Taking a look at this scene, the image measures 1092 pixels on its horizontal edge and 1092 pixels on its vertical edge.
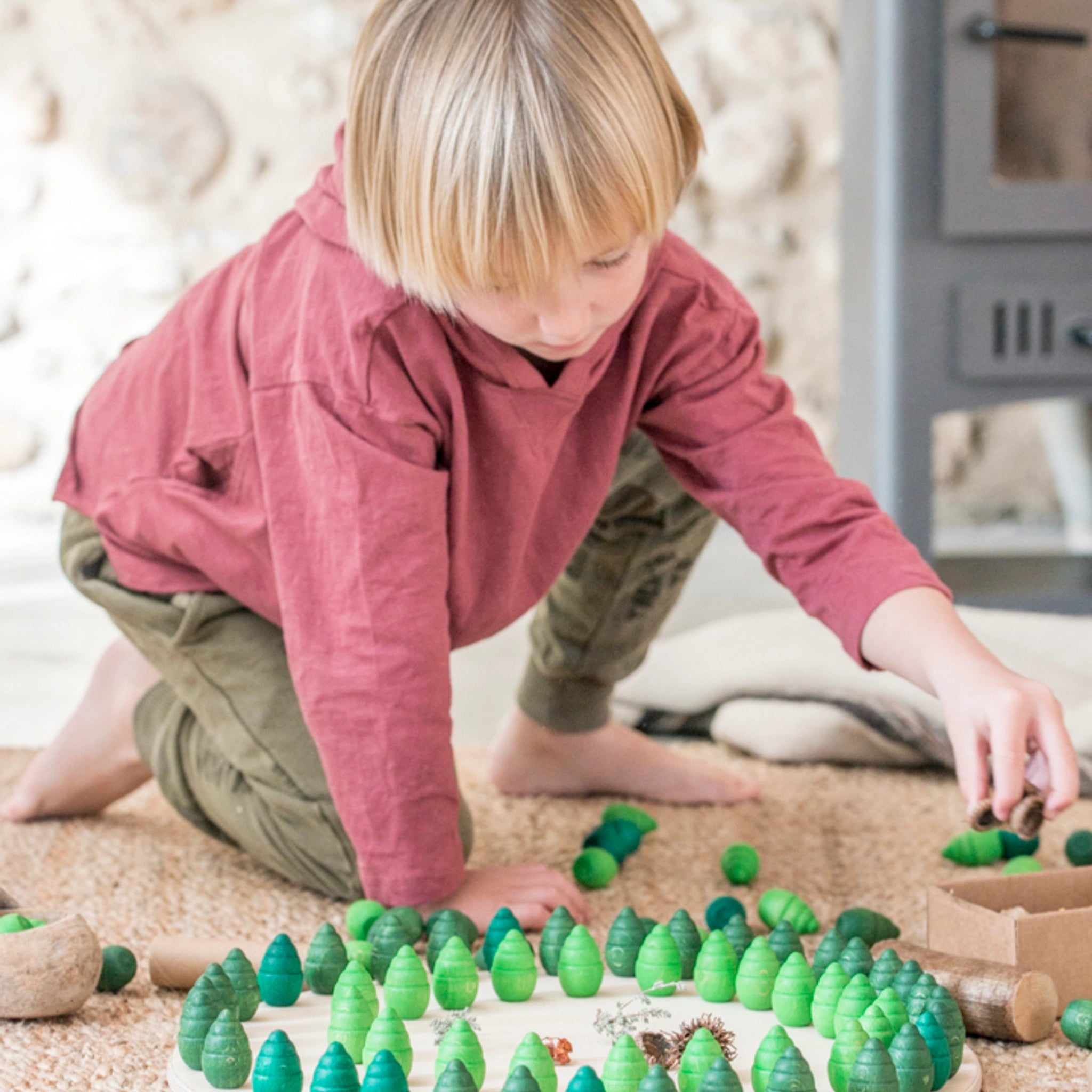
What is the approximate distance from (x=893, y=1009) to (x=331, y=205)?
0.61 meters

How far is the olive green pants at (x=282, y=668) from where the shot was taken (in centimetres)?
104

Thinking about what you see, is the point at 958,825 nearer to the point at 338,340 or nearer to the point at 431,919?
the point at 431,919

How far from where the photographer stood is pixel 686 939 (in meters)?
0.83

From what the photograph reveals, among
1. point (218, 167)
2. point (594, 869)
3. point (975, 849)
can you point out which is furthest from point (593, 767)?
point (218, 167)

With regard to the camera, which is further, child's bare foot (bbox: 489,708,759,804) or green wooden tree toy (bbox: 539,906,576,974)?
child's bare foot (bbox: 489,708,759,804)

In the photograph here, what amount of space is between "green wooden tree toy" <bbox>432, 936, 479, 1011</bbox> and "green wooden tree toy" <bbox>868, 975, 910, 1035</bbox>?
219 mm

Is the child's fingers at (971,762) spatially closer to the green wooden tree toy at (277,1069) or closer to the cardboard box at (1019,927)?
the cardboard box at (1019,927)

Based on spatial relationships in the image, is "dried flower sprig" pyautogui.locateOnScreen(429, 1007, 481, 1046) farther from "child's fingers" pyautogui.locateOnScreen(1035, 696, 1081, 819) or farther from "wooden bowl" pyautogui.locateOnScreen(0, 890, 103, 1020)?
"child's fingers" pyautogui.locateOnScreen(1035, 696, 1081, 819)

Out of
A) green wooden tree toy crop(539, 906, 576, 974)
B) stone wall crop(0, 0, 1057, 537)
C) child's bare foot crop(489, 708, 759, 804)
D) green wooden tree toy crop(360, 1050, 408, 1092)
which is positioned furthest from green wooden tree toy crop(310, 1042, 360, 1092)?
stone wall crop(0, 0, 1057, 537)

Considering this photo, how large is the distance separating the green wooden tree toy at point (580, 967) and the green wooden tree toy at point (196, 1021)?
20 centimetres

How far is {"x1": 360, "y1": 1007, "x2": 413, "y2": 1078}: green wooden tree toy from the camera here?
679 millimetres

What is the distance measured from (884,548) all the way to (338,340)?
380mm

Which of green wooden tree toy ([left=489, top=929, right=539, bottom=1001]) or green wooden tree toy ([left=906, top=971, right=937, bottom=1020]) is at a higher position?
green wooden tree toy ([left=906, top=971, right=937, bottom=1020])

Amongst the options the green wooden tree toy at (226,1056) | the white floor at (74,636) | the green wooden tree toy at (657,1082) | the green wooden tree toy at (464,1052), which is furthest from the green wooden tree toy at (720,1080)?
the white floor at (74,636)
